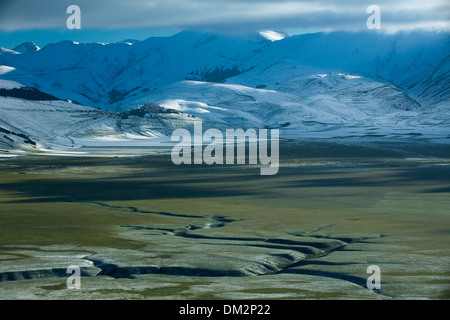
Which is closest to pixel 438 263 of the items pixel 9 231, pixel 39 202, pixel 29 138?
pixel 9 231

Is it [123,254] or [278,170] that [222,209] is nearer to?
[123,254]

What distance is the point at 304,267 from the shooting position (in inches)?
1647

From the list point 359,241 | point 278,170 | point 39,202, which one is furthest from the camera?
point 278,170

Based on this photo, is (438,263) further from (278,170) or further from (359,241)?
(278,170)

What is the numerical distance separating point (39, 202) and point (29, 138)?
4639 inches

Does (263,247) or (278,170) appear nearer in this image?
(263,247)

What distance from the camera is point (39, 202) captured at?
239 feet

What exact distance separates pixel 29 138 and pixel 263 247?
148m

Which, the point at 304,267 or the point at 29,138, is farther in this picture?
the point at 29,138

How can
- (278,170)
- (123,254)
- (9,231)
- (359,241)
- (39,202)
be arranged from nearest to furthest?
1. (123,254)
2. (359,241)
3. (9,231)
4. (39,202)
5. (278,170)
